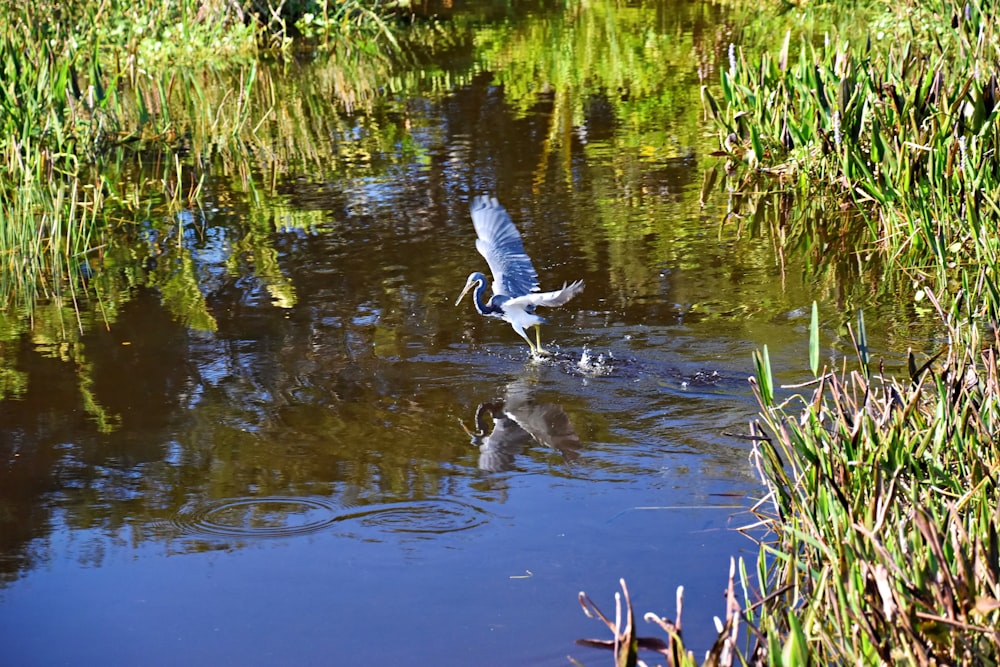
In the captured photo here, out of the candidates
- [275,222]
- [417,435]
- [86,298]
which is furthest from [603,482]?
[275,222]

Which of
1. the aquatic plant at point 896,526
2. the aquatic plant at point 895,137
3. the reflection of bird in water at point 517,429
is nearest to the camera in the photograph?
the aquatic plant at point 896,526

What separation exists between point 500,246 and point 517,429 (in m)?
1.11

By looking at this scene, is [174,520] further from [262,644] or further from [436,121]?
[436,121]

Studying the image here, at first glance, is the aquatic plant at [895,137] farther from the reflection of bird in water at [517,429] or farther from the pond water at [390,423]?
the reflection of bird in water at [517,429]

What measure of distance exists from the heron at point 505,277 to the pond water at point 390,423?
246 mm

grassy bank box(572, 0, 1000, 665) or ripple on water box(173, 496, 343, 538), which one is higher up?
grassy bank box(572, 0, 1000, 665)

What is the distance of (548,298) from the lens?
521 cm

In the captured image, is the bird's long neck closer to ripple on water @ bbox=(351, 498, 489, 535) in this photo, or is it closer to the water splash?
the water splash

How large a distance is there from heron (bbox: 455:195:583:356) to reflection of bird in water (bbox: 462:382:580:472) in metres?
0.32

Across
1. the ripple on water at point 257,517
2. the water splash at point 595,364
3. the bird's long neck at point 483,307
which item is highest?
the bird's long neck at point 483,307

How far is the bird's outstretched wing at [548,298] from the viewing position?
4.93m

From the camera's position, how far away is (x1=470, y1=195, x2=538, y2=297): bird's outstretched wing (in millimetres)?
5812

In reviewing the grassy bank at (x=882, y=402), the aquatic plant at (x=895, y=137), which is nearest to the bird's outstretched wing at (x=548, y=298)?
the grassy bank at (x=882, y=402)

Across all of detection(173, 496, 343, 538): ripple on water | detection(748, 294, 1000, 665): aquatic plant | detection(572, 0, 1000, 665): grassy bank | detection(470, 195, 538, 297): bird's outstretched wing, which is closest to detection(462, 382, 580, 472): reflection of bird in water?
detection(470, 195, 538, 297): bird's outstretched wing
